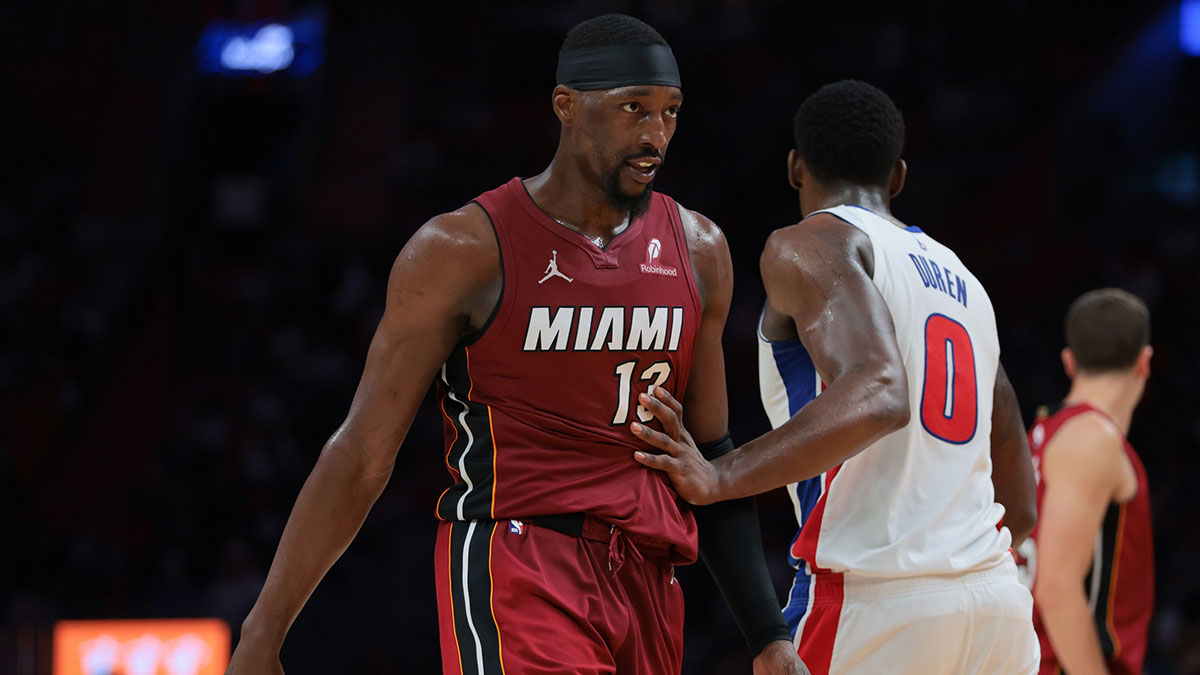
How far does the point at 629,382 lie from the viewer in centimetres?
314

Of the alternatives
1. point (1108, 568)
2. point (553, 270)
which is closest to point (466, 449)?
point (553, 270)

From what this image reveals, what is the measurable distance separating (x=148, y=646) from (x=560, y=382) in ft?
19.3

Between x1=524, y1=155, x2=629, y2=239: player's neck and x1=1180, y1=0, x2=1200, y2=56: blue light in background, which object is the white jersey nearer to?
x1=524, y1=155, x2=629, y2=239: player's neck

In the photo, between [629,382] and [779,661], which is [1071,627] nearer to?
[779,661]

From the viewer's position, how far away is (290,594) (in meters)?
3.05

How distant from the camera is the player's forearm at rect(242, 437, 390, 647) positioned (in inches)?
120

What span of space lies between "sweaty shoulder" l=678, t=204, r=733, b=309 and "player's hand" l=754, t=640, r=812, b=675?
0.79m

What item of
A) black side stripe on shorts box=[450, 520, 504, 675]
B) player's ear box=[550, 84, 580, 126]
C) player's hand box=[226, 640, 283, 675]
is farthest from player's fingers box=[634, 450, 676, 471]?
player's hand box=[226, 640, 283, 675]

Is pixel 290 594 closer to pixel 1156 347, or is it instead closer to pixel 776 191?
pixel 1156 347

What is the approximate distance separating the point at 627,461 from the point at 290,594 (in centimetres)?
Answer: 77

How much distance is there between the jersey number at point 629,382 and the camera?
3.12 meters

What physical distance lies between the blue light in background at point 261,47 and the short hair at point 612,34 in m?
16.0

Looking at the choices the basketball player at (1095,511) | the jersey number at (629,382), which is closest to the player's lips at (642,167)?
the jersey number at (629,382)

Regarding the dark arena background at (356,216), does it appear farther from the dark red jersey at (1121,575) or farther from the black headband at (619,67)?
the black headband at (619,67)
